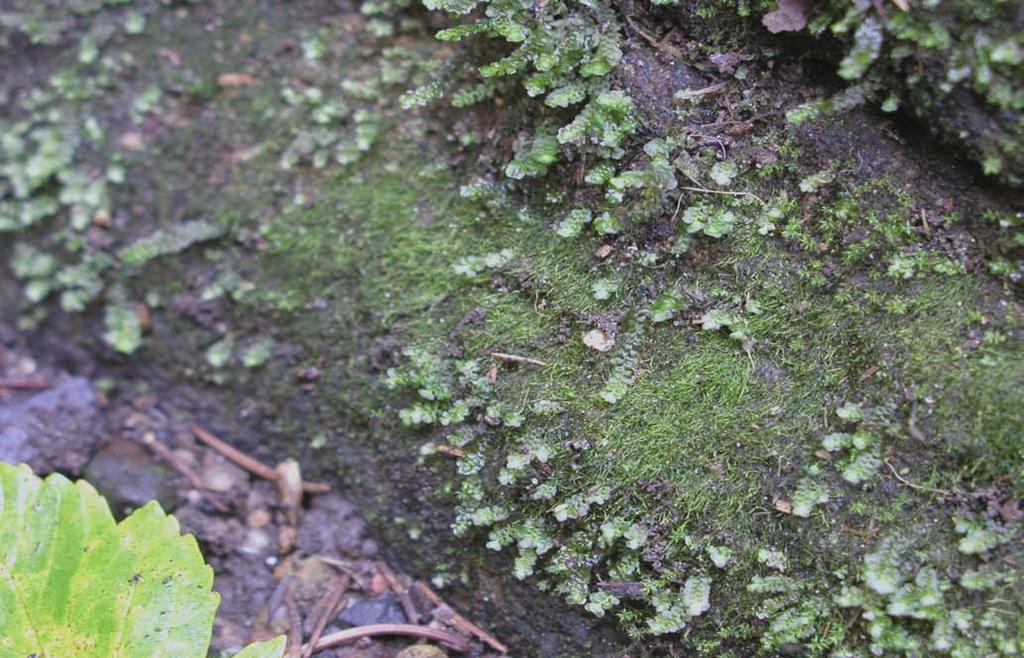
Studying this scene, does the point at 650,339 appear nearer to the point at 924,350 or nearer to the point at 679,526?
the point at 679,526

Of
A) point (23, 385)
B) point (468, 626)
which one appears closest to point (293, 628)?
point (468, 626)

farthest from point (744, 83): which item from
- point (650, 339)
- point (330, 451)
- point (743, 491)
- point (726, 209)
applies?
point (330, 451)

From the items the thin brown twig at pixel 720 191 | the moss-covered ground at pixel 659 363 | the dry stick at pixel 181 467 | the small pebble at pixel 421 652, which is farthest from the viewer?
the dry stick at pixel 181 467

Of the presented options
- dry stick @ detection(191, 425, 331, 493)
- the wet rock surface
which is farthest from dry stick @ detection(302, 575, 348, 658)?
the wet rock surface

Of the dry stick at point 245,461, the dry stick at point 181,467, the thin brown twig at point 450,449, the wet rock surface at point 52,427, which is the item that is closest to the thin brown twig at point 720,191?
the thin brown twig at point 450,449

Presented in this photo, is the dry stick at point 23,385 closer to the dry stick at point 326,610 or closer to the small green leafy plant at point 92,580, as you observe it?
the small green leafy plant at point 92,580
